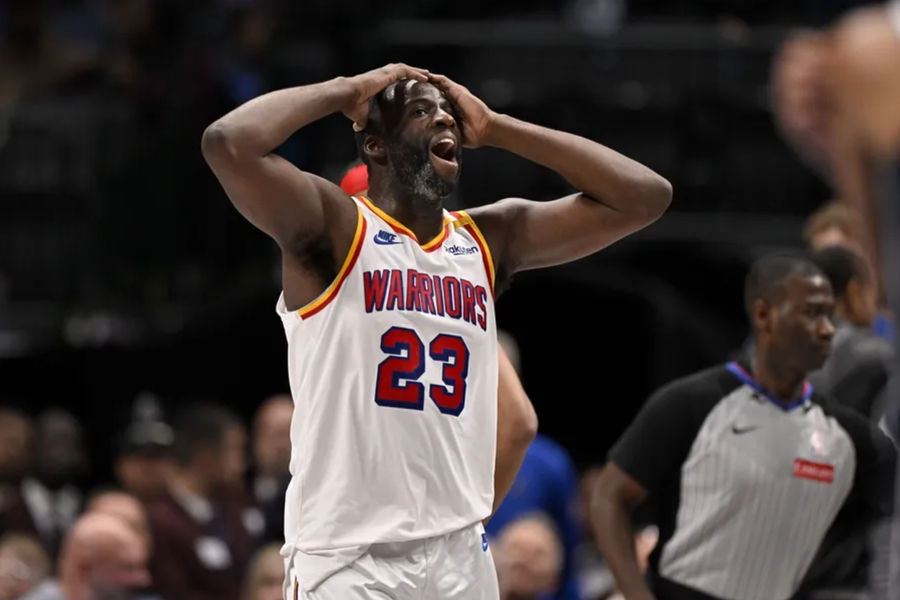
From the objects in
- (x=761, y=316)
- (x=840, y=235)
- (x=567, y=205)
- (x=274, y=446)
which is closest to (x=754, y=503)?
(x=761, y=316)

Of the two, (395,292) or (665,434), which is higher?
(395,292)

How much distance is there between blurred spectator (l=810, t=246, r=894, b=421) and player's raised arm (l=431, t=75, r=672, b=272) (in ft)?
4.55

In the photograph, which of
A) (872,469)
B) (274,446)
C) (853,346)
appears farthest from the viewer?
(274,446)

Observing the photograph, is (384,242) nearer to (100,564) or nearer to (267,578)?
(267,578)

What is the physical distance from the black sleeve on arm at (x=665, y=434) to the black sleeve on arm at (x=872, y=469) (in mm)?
460

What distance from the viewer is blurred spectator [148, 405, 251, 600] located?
8495 millimetres

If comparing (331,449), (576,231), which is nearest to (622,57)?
(576,231)

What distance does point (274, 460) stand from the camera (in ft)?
30.7

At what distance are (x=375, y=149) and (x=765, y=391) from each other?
5.57 ft

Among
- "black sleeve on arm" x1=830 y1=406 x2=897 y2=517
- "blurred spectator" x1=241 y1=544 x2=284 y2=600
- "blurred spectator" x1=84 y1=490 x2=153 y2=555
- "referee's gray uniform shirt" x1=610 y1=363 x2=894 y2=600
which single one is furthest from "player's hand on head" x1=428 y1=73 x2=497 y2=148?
"blurred spectator" x1=84 y1=490 x2=153 y2=555

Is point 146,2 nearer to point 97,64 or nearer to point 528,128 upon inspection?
point 97,64

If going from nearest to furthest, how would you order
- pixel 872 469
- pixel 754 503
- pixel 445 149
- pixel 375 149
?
pixel 445 149 → pixel 375 149 → pixel 754 503 → pixel 872 469

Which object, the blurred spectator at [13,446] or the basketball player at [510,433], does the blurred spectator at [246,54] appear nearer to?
the blurred spectator at [13,446]

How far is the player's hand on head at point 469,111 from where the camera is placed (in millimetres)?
4965
